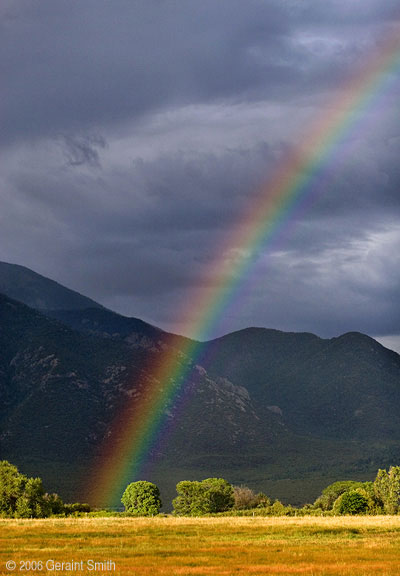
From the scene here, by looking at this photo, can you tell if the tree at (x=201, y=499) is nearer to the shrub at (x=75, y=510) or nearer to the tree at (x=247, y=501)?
the tree at (x=247, y=501)

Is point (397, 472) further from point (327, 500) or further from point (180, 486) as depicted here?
point (180, 486)

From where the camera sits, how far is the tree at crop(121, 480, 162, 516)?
136 meters

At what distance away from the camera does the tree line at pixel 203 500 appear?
381ft

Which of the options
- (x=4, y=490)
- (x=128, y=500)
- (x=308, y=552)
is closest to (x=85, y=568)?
(x=308, y=552)

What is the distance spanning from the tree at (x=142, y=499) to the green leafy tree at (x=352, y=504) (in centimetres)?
3166

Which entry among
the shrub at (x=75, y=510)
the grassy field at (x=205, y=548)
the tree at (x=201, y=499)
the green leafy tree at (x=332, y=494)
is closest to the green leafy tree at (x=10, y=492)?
the shrub at (x=75, y=510)

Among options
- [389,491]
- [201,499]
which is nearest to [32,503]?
[201,499]

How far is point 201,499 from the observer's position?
140750 millimetres

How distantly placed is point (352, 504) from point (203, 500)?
2855 cm

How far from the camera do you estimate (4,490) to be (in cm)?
11581

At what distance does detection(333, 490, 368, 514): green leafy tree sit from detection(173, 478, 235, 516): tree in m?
23.7

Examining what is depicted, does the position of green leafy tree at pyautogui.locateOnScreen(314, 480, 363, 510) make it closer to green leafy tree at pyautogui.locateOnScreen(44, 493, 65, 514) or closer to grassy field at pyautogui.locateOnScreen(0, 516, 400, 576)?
green leafy tree at pyautogui.locateOnScreen(44, 493, 65, 514)

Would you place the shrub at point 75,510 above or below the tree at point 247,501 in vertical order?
below

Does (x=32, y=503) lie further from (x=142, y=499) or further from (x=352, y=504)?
(x=352, y=504)
